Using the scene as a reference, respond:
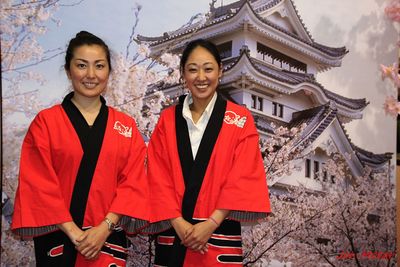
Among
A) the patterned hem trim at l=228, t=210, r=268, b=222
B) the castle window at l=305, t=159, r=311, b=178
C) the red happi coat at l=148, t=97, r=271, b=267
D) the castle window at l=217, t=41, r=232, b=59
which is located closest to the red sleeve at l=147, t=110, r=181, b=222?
the red happi coat at l=148, t=97, r=271, b=267

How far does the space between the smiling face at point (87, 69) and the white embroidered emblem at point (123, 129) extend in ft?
0.48

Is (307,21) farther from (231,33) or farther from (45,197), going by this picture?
(45,197)

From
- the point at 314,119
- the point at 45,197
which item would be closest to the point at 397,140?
the point at 314,119

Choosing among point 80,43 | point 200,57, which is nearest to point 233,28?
point 200,57

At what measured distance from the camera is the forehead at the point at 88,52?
198 cm

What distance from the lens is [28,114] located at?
8.29 feet

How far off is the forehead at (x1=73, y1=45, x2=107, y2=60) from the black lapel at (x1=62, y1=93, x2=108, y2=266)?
0.21m

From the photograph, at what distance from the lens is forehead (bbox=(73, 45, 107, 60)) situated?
1976 mm

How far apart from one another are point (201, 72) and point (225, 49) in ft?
3.29

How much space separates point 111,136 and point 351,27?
7.25 feet

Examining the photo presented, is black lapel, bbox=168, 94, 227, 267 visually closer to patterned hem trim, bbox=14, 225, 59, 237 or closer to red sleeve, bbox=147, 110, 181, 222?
red sleeve, bbox=147, 110, 181, 222

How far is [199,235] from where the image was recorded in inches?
73.9

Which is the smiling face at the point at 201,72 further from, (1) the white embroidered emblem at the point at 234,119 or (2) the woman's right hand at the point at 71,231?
(2) the woman's right hand at the point at 71,231

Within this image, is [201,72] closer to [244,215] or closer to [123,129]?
[123,129]
